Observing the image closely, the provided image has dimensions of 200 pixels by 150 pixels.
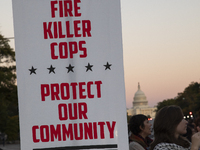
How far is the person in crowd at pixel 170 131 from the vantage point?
3.28 meters

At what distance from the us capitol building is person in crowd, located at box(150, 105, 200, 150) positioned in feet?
515

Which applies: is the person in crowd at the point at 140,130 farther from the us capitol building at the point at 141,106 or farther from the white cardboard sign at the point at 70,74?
the us capitol building at the point at 141,106

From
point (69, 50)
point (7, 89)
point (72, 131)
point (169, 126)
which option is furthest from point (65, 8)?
point (7, 89)

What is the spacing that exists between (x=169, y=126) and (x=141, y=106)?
531ft

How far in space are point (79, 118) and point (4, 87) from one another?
22855mm

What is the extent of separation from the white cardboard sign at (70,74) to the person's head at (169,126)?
0.99 meters

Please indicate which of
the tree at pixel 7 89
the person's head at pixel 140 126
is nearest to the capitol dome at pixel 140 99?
the tree at pixel 7 89

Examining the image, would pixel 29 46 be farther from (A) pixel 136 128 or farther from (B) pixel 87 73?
(A) pixel 136 128

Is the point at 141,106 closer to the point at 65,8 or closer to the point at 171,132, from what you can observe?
the point at 171,132

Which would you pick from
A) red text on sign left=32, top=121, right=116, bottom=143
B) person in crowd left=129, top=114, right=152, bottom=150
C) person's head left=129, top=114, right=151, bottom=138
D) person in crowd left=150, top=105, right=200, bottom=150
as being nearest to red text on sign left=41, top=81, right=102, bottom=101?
red text on sign left=32, top=121, right=116, bottom=143

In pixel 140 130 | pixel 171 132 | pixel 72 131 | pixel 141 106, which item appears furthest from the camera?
pixel 141 106

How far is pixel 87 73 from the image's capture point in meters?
2.55

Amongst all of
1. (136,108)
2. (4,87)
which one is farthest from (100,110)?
(136,108)

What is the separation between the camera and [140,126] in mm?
5500
